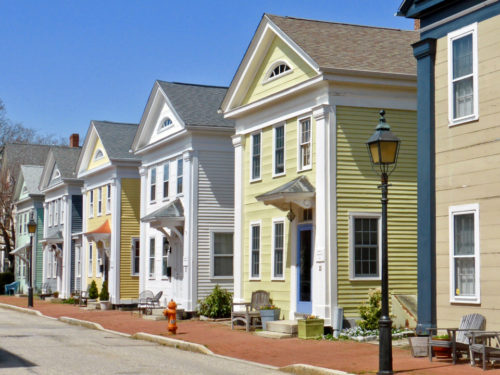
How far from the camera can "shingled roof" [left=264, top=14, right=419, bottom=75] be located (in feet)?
74.8

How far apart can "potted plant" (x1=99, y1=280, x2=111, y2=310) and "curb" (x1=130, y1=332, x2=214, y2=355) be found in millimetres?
15111

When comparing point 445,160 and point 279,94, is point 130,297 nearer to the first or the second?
point 279,94

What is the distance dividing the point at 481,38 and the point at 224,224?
1677cm

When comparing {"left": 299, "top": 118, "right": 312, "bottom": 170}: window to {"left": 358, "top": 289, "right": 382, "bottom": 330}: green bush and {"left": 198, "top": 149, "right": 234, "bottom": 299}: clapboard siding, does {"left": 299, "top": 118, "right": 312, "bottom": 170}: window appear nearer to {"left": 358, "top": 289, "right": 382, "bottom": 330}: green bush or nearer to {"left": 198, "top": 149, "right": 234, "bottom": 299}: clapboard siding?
{"left": 358, "top": 289, "right": 382, "bottom": 330}: green bush

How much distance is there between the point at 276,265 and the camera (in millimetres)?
25125

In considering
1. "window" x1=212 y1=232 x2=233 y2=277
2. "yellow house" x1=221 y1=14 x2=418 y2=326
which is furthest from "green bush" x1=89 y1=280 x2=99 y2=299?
"yellow house" x1=221 y1=14 x2=418 y2=326

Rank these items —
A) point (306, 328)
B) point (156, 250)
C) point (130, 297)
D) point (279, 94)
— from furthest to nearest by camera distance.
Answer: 1. point (130, 297)
2. point (156, 250)
3. point (279, 94)
4. point (306, 328)

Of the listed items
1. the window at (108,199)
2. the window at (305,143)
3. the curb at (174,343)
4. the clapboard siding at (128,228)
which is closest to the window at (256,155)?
Answer: the window at (305,143)

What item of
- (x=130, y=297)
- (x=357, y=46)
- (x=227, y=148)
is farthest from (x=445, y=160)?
(x=130, y=297)

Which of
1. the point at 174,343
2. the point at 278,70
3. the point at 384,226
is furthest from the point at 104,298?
the point at 384,226

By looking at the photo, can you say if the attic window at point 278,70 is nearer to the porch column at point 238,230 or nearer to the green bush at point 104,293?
the porch column at point 238,230

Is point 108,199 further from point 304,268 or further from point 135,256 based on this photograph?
point 304,268

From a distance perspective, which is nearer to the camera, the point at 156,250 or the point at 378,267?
the point at 378,267

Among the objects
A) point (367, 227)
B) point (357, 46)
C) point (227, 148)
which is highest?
point (357, 46)
